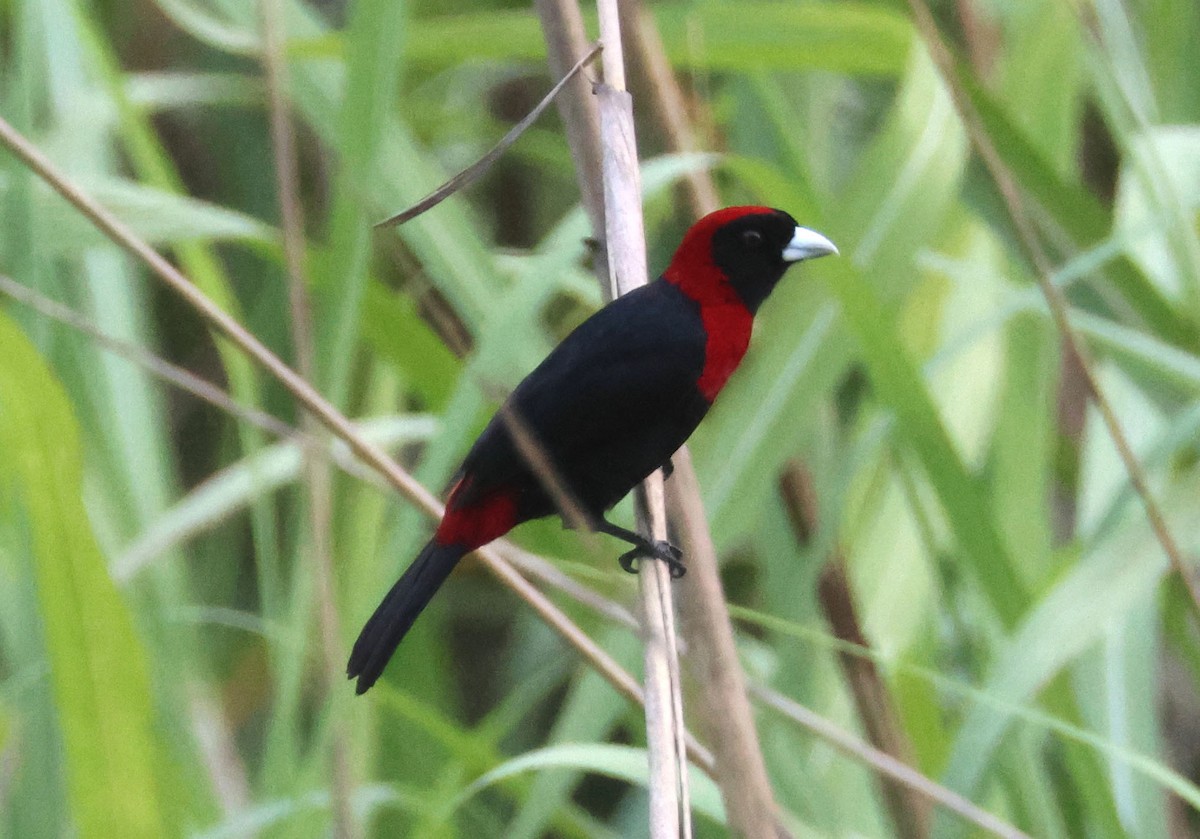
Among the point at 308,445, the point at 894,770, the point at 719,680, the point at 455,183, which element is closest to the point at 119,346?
the point at 308,445

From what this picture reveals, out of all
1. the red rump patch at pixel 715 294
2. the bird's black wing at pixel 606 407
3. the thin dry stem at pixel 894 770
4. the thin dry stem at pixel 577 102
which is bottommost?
the thin dry stem at pixel 894 770

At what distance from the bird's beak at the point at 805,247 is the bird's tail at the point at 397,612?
1.68 feet

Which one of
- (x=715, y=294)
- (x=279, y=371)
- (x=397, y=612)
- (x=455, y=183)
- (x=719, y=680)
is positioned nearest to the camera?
(x=455, y=183)

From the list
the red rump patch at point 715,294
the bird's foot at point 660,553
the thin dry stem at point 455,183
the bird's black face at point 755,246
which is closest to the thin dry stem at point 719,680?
the bird's foot at point 660,553

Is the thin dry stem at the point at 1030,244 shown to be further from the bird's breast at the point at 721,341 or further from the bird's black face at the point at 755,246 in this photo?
the bird's breast at the point at 721,341

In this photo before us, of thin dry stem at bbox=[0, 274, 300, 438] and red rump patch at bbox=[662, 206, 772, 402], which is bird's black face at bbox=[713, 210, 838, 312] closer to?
red rump patch at bbox=[662, 206, 772, 402]

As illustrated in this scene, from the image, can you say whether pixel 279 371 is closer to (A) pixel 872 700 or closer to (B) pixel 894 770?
(B) pixel 894 770

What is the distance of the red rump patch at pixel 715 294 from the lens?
1570mm

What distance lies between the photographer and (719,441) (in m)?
1.78

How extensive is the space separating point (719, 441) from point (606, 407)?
34 centimetres

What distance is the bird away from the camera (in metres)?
1.42

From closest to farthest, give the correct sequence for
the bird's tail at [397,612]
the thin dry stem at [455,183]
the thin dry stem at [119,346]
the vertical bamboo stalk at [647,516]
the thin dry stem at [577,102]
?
the thin dry stem at [455,183] < the vertical bamboo stalk at [647,516] < the bird's tail at [397,612] < the thin dry stem at [577,102] < the thin dry stem at [119,346]

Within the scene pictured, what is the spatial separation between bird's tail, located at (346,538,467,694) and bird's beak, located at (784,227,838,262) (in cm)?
51

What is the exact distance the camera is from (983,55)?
8.71ft
